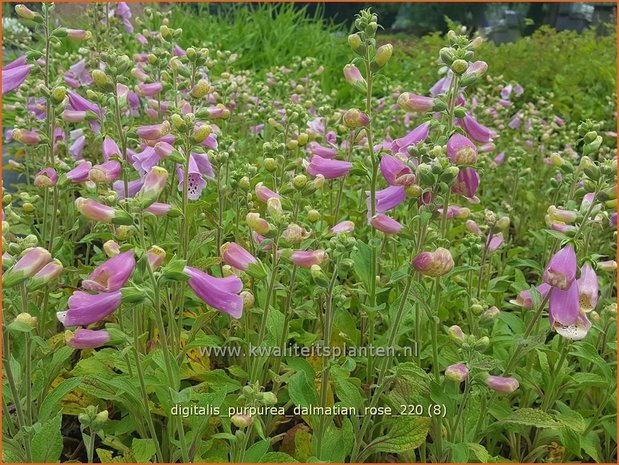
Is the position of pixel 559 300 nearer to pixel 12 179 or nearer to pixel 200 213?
pixel 200 213

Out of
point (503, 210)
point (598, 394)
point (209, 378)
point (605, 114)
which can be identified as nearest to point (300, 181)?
point (209, 378)

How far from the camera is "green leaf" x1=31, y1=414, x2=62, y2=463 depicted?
1.84 metres

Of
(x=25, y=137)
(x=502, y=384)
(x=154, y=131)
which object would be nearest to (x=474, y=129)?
(x=502, y=384)

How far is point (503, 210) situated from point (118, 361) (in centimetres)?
276

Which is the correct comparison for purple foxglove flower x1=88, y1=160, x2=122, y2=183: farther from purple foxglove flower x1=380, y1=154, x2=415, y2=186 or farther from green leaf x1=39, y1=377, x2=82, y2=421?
purple foxglove flower x1=380, y1=154, x2=415, y2=186

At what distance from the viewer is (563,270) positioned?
5.84 feet

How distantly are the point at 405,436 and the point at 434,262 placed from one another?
2.00 feet

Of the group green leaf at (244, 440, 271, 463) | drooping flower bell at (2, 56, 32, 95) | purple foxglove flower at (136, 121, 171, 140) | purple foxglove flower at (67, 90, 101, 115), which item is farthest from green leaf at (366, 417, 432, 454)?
drooping flower bell at (2, 56, 32, 95)

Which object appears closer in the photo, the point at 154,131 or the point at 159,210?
the point at 159,210

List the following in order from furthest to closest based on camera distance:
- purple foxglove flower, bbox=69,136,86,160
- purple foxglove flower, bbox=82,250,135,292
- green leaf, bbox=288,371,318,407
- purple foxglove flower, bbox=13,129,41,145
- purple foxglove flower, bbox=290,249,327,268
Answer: purple foxglove flower, bbox=69,136,86,160 < purple foxglove flower, bbox=13,129,41,145 < green leaf, bbox=288,371,318,407 < purple foxglove flower, bbox=290,249,327,268 < purple foxglove flower, bbox=82,250,135,292

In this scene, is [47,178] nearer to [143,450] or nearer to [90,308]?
[90,308]

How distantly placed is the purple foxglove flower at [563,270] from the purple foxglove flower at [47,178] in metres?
1.76

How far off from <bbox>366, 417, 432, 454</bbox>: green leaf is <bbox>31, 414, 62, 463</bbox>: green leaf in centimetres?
93

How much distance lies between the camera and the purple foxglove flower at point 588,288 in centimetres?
190
